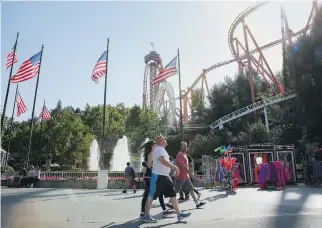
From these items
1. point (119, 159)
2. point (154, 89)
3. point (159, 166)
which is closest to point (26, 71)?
point (159, 166)

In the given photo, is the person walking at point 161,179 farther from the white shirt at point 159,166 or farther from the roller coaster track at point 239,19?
the roller coaster track at point 239,19

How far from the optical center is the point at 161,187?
5.68 metres

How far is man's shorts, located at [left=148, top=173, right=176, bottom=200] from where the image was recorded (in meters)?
5.64

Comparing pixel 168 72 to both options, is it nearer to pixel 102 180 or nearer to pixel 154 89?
pixel 102 180

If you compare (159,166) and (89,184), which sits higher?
(159,166)

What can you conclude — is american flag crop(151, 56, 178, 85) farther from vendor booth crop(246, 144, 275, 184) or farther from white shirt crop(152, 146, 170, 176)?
white shirt crop(152, 146, 170, 176)

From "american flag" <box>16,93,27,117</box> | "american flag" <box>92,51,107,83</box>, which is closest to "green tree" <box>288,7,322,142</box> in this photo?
"american flag" <box>92,51,107,83</box>

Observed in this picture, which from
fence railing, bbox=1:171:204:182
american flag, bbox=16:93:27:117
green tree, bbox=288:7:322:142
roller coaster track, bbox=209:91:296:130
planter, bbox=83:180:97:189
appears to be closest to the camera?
planter, bbox=83:180:97:189

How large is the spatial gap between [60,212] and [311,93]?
24297 millimetres

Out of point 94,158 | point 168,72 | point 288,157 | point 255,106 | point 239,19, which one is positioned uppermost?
point 239,19

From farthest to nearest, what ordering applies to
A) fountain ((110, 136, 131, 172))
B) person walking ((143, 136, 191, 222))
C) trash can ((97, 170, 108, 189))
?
fountain ((110, 136, 131, 172)), trash can ((97, 170, 108, 189)), person walking ((143, 136, 191, 222))

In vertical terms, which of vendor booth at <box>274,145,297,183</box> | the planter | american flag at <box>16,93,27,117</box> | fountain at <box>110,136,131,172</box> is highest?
american flag at <box>16,93,27,117</box>

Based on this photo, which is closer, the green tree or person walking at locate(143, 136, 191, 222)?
person walking at locate(143, 136, 191, 222)

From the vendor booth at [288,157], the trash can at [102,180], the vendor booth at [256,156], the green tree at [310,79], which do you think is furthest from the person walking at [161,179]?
the green tree at [310,79]
